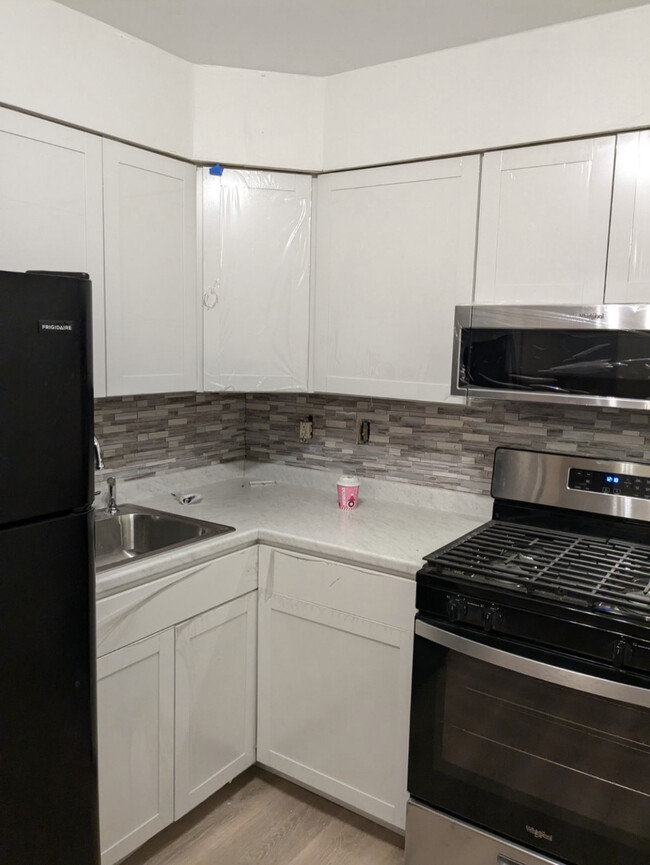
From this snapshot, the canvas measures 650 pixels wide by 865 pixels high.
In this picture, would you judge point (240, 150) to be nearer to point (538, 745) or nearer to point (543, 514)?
point (543, 514)

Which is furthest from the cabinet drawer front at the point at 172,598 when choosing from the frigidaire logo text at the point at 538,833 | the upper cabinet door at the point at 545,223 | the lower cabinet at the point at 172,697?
the upper cabinet door at the point at 545,223

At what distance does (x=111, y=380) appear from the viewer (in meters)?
2.02

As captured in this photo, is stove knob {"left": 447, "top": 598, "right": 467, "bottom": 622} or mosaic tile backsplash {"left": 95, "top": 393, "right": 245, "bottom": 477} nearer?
stove knob {"left": 447, "top": 598, "right": 467, "bottom": 622}

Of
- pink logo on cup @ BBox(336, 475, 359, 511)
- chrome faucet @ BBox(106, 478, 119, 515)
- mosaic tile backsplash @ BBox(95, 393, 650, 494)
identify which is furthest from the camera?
pink logo on cup @ BBox(336, 475, 359, 511)

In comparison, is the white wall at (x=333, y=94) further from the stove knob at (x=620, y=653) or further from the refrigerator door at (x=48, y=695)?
the stove knob at (x=620, y=653)

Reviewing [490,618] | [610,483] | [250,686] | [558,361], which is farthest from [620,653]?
[250,686]

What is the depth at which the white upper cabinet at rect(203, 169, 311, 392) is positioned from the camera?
7.45 feet

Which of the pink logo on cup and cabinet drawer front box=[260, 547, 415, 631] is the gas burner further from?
the pink logo on cup

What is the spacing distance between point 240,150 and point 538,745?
1.94 metres

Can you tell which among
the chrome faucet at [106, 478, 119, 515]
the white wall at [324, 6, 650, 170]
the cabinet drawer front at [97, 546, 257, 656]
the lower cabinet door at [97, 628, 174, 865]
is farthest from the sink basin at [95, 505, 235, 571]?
the white wall at [324, 6, 650, 170]

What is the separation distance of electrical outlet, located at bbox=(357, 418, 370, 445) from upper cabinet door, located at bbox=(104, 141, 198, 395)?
2.25 ft

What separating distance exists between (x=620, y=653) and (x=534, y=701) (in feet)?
0.82

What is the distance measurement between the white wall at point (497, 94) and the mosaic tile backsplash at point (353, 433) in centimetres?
85

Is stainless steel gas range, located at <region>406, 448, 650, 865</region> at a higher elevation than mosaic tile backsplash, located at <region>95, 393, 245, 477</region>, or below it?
below
